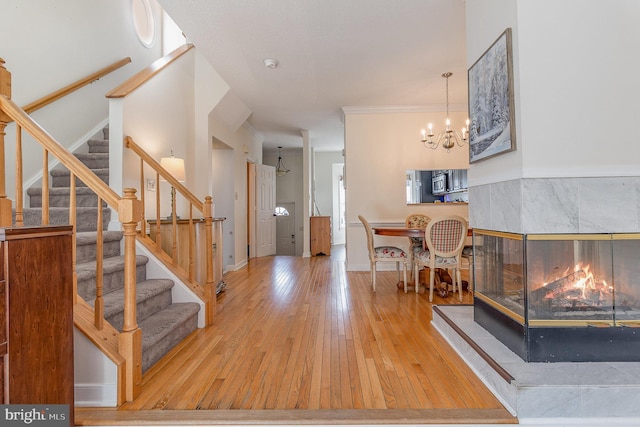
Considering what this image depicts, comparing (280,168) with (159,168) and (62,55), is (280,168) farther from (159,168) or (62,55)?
(159,168)

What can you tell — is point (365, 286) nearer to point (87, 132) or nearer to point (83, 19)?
point (87, 132)

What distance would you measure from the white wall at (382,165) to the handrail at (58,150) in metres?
4.00

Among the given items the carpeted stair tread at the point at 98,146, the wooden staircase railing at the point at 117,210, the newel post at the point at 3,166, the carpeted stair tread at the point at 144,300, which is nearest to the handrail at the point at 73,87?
the carpeted stair tread at the point at 98,146

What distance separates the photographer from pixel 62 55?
327cm

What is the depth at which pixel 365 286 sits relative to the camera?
418cm

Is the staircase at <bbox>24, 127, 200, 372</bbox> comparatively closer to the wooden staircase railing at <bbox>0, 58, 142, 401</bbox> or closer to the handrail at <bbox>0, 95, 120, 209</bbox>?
the wooden staircase railing at <bbox>0, 58, 142, 401</bbox>

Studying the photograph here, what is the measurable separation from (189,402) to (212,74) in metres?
4.26

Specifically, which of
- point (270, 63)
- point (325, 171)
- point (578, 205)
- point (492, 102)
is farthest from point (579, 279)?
point (325, 171)

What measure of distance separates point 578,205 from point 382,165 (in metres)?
3.69

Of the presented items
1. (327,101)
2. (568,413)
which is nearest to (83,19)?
(327,101)

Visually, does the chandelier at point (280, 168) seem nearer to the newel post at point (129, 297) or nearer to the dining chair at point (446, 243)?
the dining chair at point (446, 243)

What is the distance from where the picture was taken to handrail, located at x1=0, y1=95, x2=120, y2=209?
1.53 meters

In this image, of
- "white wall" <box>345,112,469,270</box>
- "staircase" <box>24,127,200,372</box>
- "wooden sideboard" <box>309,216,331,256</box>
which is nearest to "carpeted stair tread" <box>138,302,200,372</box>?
"staircase" <box>24,127,200,372</box>

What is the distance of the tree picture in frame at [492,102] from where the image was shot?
1812 mm
